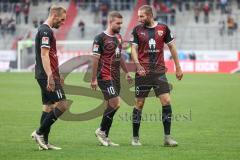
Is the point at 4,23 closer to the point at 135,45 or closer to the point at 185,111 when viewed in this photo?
the point at 185,111

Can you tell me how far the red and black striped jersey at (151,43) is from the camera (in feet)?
40.2

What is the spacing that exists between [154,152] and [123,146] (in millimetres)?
1131

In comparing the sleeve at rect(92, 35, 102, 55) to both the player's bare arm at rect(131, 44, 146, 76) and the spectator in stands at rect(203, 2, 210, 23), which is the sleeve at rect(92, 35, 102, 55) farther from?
the spectator in stands at rect(203, 2, 210, 23)

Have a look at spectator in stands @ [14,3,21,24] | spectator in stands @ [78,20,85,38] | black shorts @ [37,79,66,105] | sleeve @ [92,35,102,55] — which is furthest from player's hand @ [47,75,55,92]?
spectator in stands @ [14,3,21,24]

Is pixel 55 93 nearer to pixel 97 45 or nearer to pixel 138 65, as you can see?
pixel 97 45

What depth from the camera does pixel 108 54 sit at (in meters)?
12.3

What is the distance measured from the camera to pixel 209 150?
11203 mm

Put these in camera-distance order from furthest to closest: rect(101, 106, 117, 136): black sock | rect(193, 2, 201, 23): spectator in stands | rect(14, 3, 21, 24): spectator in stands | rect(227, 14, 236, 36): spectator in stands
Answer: rect(14, 3, 21, 24): spectator in stands < rect(193, 2, 201, 23): spectator in stands < rect(227, 14, 236, 36): spectator in stands < rect(101, 106, 117, 136): black sock

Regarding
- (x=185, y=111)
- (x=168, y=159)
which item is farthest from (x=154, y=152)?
(x=185, y=111)

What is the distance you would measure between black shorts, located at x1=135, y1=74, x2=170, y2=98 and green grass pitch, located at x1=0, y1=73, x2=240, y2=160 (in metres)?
0.92

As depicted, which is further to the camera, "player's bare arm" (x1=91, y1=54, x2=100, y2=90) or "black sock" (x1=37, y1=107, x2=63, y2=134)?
"player's bare arm" (x1=91, y1=54, x2=100, y2=90)

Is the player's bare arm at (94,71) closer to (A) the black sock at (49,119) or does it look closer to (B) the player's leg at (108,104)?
(B) the player's leg at (108,104)

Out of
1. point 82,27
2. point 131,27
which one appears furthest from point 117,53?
point 82,27

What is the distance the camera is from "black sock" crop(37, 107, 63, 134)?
36.7 ft
